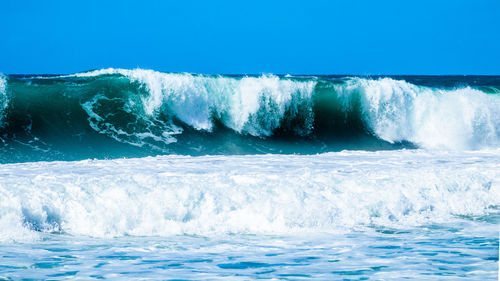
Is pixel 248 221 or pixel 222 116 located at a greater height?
pixel 222 116

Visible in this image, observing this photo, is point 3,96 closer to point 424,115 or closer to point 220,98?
point 220,98

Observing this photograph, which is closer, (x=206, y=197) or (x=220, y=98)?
(x=206, y=197)

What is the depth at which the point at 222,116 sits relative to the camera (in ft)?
41.5

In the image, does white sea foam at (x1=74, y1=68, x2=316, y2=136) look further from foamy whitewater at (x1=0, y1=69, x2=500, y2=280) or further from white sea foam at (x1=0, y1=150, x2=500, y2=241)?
white sea foam at (x1=0, y1=150, x2=500, y2=241)

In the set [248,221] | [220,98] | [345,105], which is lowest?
[248,221]

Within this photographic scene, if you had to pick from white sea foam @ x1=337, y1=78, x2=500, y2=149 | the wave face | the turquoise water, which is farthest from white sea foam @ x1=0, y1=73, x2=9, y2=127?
the turquoise water

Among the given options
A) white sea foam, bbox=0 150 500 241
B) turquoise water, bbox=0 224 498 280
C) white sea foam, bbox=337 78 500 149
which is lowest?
turquoise water, bbox=0 224 498 280

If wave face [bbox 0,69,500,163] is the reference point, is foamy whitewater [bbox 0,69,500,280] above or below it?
below

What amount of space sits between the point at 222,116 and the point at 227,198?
23.5ft

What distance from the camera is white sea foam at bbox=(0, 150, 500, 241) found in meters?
5.01

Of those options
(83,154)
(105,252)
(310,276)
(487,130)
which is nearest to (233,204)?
(105,252)

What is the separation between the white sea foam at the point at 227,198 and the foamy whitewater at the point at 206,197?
16mm

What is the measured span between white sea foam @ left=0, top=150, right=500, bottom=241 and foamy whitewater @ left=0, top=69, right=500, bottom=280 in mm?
16

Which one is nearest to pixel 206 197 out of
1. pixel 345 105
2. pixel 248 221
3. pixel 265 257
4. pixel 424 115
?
pixel 248 221
